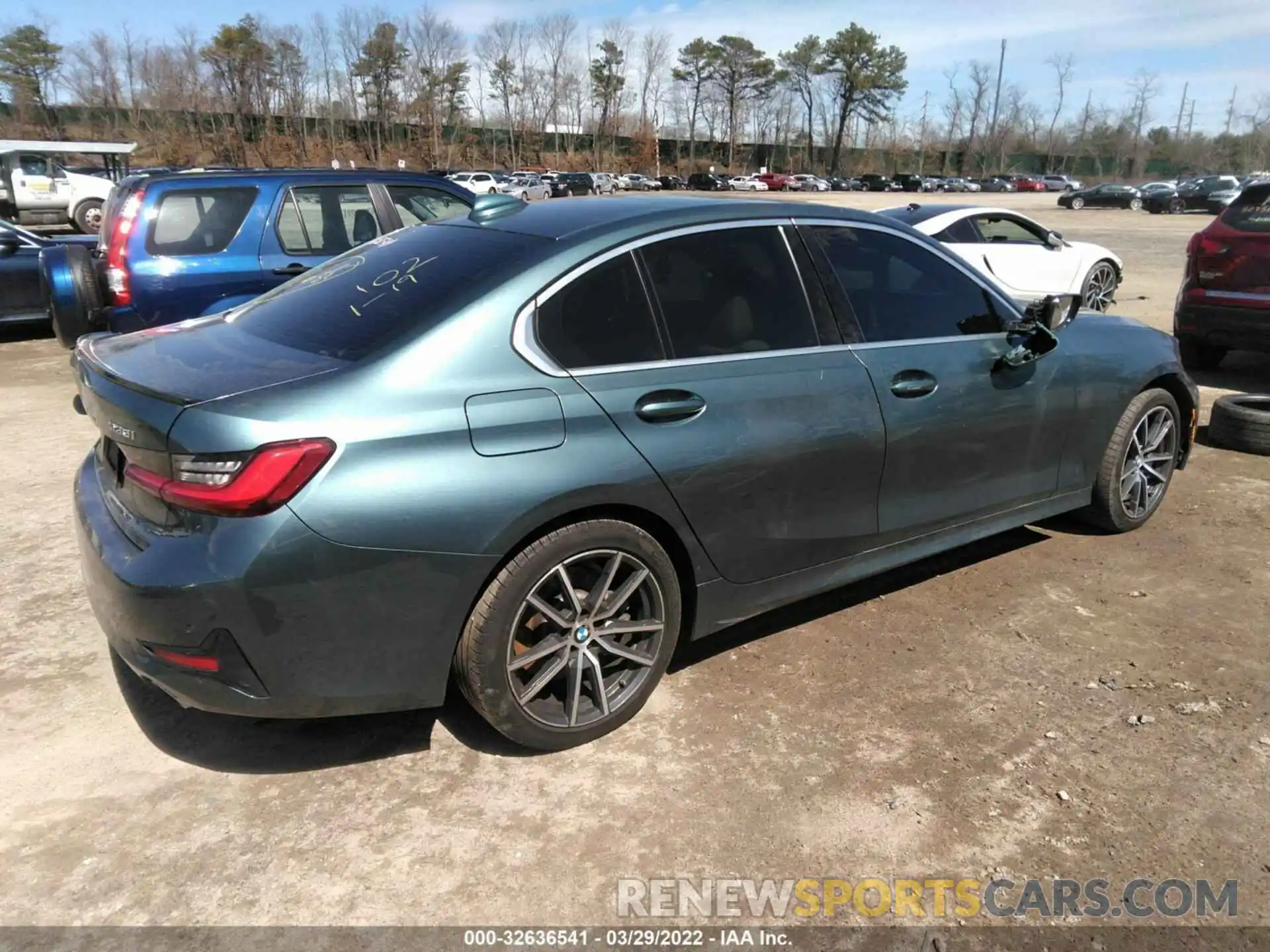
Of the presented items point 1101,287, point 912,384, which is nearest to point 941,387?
point 912,384

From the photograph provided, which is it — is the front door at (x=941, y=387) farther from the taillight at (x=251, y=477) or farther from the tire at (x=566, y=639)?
the taillight at (x=251, y=477)

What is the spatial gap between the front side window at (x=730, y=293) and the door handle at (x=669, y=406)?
166mm

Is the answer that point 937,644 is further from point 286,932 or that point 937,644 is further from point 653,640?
point 286,932

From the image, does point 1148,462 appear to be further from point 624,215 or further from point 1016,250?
point 1016,250

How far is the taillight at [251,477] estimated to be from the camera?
2.38 metres

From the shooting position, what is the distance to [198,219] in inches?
266

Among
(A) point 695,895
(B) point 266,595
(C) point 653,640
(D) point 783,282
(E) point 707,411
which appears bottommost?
(A) point 695,895

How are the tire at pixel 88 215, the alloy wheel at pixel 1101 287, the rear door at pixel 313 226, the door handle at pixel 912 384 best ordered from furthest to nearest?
1. the tire at pixel 88 215
2. the alloy wheel at pixel 1101 287
3. the rear door at pixel 313 226
4. the door handle at pixel 912 384

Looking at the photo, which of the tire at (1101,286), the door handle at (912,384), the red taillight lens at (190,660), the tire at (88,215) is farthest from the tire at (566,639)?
the tire at (88,215)

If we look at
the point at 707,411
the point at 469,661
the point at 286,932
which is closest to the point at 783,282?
the point at 707,411

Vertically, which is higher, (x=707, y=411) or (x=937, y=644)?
(x=707, y=411)

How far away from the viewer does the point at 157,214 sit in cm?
666

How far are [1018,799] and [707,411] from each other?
5.02 feet

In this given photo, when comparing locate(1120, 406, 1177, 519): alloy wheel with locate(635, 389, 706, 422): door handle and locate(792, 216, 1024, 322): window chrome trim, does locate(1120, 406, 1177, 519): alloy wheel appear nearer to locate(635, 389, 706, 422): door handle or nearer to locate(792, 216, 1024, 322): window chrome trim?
locate(792, 216, 1024, 322): window chrome trim
